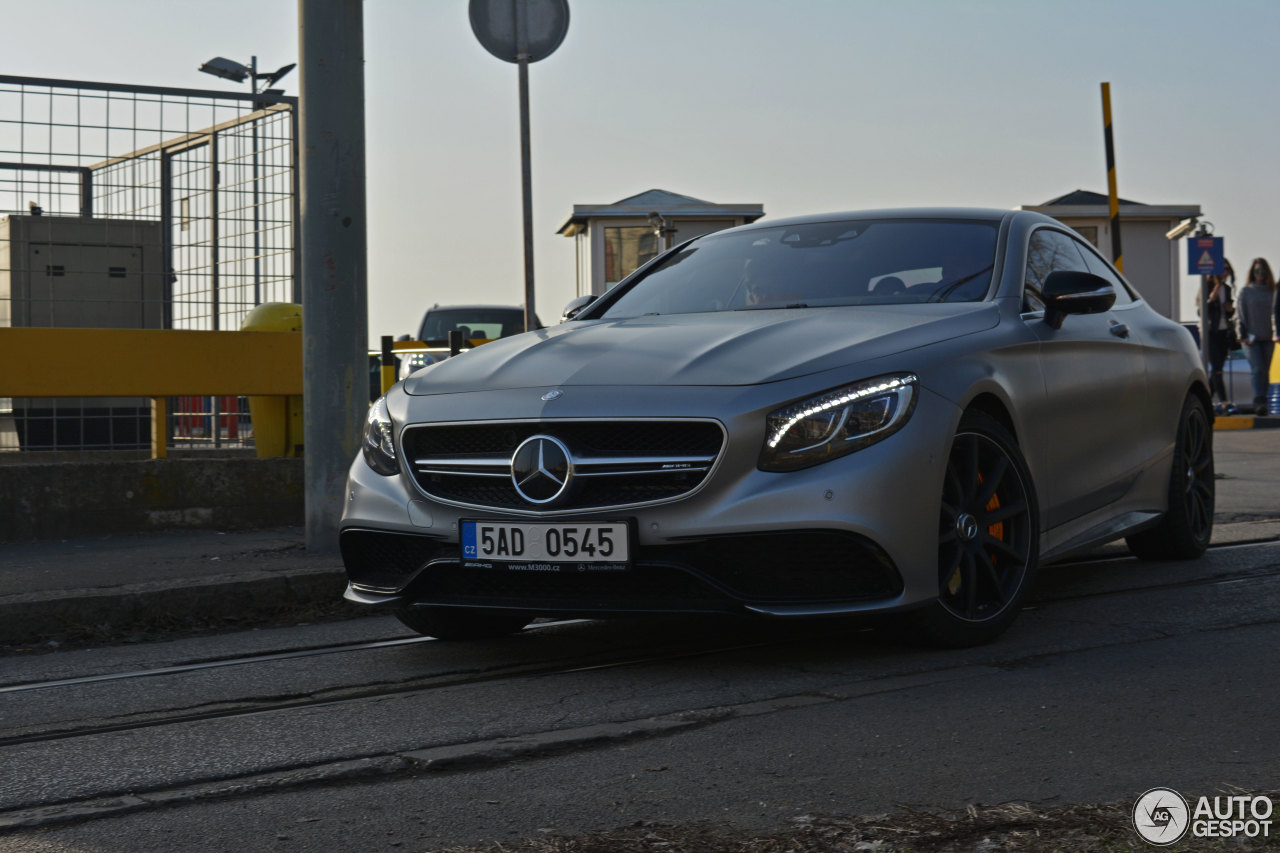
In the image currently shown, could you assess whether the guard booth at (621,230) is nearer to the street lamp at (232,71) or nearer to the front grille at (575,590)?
the street lamp at (232,71)

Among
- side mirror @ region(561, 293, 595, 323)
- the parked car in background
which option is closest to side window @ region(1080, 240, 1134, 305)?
side mirror @ region(561, 293, 595, 323)

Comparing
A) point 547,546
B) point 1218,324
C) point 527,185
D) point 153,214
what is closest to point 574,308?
point 547,546

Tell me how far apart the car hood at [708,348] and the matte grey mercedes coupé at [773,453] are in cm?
1

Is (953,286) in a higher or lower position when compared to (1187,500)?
higher

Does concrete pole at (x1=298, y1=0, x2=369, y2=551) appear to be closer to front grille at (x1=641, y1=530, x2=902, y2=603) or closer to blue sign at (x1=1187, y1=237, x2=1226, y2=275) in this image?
front grille at (x1=641, y1=530, x2=902, y2=603)

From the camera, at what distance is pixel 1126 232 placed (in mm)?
31391

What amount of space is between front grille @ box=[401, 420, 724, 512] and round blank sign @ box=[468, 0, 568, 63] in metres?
4.48

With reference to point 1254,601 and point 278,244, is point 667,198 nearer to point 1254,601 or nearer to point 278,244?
point 278,244

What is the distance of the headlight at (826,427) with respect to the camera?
4277mm

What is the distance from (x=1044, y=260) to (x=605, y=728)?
2.97 meters

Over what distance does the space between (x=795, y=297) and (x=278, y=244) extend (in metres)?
5.07

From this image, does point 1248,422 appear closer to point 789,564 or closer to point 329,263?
point 329,263

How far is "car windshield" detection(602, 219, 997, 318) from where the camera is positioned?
546 centimetres

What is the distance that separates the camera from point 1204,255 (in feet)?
69.2
